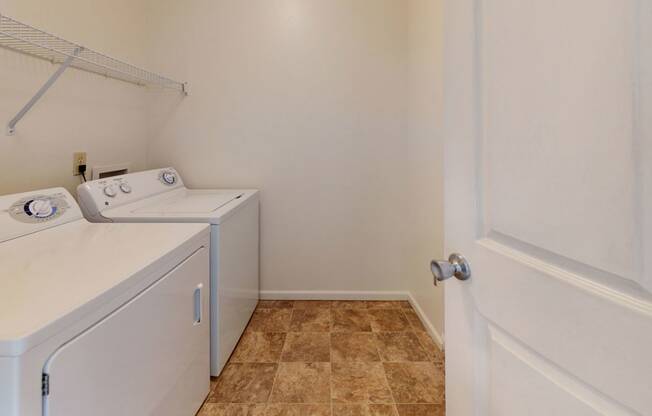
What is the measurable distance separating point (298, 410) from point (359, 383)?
0.33 m

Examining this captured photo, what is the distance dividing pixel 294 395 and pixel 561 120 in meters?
1.56

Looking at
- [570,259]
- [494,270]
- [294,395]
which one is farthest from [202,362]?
[570,259]

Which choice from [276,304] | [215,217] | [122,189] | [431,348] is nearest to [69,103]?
[122,189]

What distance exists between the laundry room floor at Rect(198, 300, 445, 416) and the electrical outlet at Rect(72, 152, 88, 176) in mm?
1296

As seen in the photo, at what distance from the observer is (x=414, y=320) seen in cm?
237

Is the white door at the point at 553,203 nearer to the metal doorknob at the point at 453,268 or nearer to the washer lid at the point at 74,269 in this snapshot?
the metal doorknob at the point at 453,268

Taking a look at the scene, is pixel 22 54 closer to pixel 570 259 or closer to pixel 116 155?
pixel 116 155

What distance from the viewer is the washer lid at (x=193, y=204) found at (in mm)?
1782

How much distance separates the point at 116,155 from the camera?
2.24 m

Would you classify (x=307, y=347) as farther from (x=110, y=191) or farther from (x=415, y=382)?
(x=110, y=191)

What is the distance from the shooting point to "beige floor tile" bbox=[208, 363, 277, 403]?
1.60 m

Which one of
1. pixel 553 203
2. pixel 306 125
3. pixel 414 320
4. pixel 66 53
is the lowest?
pixel 414 320

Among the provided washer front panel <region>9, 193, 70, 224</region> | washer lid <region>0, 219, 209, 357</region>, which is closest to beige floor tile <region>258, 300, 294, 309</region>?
washer lid <region>0, 219, 209, 357</region>

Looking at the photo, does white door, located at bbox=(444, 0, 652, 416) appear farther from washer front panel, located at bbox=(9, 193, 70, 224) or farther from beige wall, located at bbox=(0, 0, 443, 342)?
beige wall, located at bbox=(0, 0, 443, 342)
